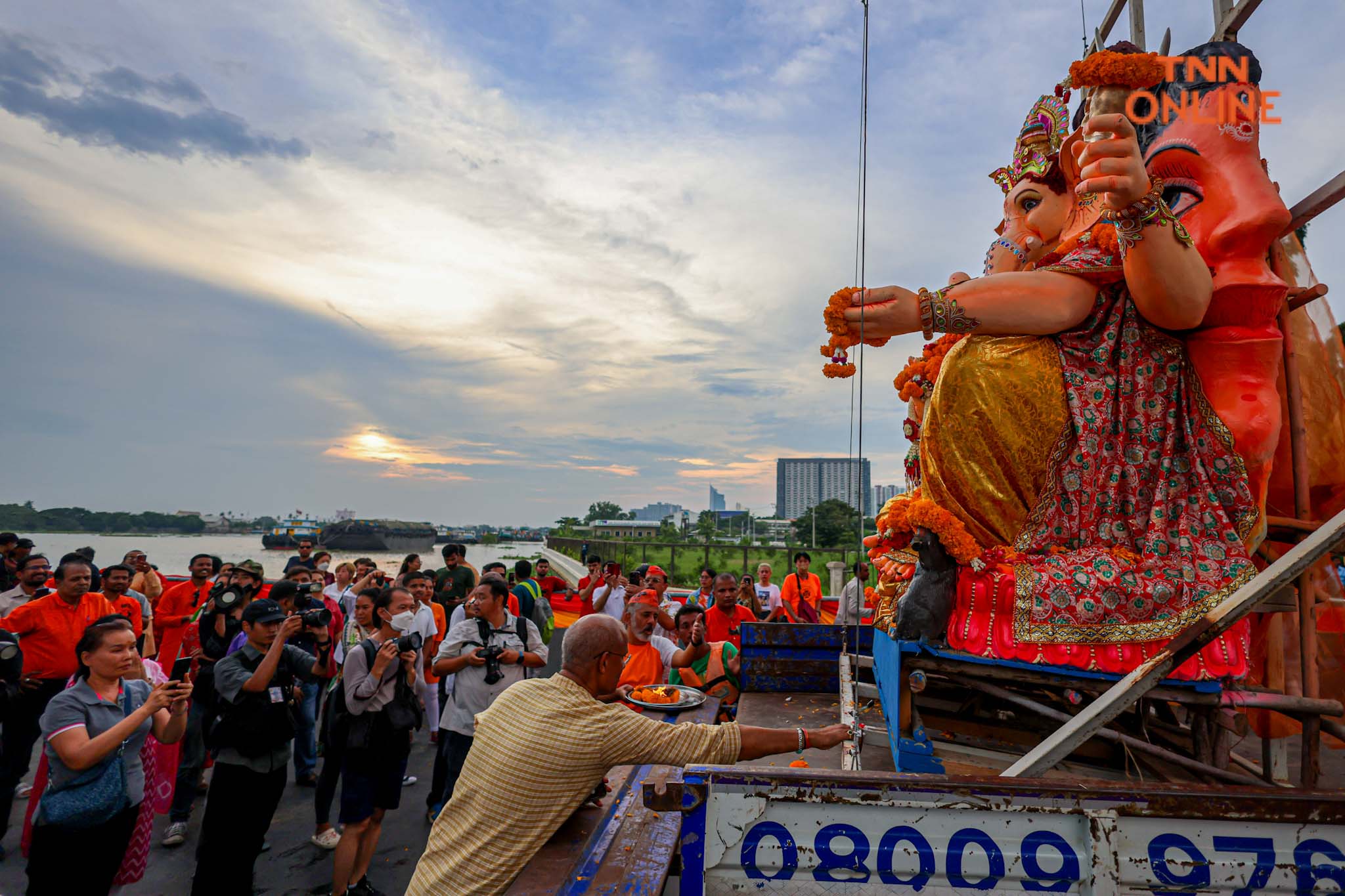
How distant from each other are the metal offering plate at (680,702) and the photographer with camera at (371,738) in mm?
1571

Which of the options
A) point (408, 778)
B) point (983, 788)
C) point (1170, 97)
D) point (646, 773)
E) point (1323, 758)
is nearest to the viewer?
point (983, 788)

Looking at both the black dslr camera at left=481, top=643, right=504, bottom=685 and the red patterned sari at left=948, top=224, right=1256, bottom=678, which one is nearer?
the red patterned sari at left=948, top=224, right=1256, bottom=678

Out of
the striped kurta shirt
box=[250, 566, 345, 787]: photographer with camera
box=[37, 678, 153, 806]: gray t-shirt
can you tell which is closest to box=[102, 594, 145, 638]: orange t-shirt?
box=[250, 566, 345, 787]: photographer with camera

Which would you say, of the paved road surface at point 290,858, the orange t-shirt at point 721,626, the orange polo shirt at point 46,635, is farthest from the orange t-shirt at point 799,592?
the orange polo shirt at point 46,635

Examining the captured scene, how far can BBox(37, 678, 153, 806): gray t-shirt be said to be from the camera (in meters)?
3.19

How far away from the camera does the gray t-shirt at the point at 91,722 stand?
125 inches

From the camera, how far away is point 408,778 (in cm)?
637

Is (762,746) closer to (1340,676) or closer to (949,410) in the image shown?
(949,410)

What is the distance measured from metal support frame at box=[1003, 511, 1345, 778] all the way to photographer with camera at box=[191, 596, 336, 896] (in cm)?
370

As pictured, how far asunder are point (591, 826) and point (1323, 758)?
14.3 ft

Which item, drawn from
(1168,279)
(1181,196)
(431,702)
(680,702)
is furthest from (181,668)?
(1181,196)

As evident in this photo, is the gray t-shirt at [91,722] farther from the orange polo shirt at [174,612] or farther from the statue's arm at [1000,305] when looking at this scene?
the statue's arm at [1000,305]

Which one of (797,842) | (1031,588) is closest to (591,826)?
(797,842)

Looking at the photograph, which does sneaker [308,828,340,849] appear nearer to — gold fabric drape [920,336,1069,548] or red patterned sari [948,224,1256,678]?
red patterned sari [948,224,1256,678]
